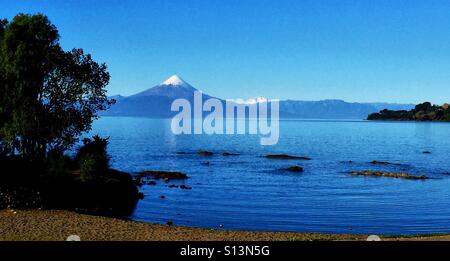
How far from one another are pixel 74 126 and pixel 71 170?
4.84 meters

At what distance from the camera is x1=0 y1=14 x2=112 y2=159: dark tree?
44.2 m

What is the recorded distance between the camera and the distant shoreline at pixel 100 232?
26891mm

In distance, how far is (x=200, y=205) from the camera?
4728 centimetres

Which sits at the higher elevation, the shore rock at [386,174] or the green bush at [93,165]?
the green bush at [93,165]

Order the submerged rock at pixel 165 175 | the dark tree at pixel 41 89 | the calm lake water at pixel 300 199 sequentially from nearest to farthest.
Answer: the calm lake water at pixel 300 199, the dark tree at pixel 41 89, the submerged rock at pixel 165 175

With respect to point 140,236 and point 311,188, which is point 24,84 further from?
point 311,188

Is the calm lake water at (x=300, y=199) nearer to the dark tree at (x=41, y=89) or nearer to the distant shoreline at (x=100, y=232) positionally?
the distant shoreline at (x=100, y=232)

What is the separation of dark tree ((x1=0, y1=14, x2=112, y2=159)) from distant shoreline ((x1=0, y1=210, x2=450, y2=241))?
12521mm

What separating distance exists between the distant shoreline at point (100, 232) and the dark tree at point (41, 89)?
41.1 ft
